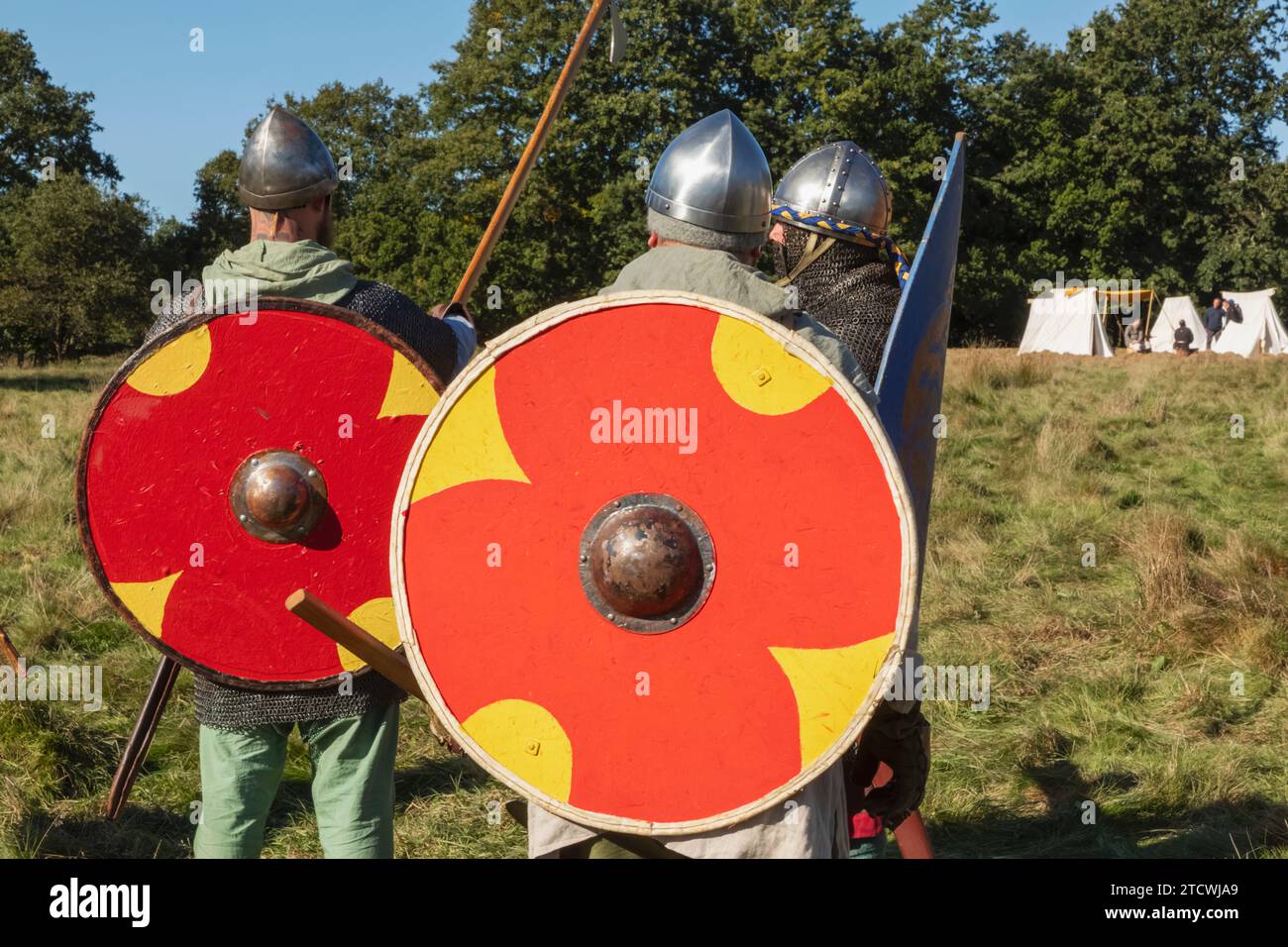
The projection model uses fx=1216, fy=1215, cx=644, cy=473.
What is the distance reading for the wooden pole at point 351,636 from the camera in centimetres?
194

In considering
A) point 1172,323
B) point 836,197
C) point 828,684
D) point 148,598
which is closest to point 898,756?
point 828,684

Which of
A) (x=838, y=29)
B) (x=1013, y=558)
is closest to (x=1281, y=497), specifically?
(x=1013, y=558)

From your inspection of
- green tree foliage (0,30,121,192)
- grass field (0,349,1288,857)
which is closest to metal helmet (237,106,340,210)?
grass field (0,349,1288,857)

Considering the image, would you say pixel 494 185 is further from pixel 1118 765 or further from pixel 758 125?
pixel 1118 765

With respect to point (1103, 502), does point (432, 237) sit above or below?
above

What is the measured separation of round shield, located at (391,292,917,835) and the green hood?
1.96 ft

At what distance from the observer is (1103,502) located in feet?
23.5

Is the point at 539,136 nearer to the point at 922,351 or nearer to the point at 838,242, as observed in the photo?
the point at 838,242

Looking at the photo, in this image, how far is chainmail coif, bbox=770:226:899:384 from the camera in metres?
2.61

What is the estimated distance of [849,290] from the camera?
2.75 meters

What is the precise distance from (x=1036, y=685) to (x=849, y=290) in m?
2.40

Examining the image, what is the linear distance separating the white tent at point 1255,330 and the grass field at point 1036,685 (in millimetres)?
19645

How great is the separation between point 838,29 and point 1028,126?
6.72m

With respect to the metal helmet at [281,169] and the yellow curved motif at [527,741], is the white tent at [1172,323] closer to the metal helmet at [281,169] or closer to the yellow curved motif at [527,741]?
the metal helmet at [281,169]
